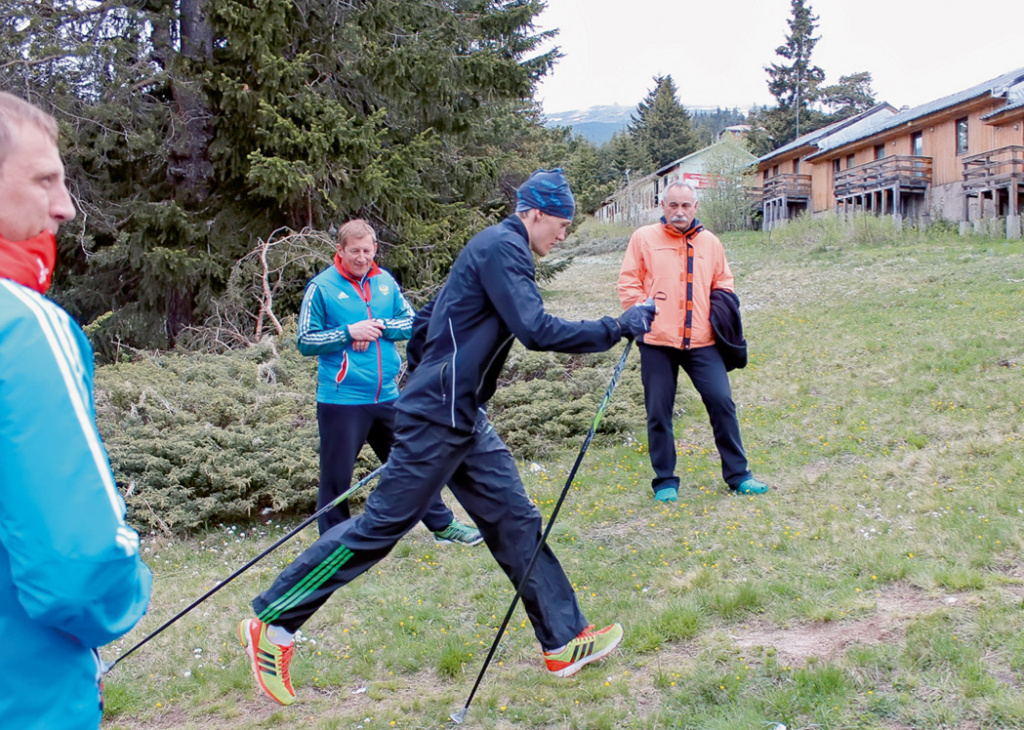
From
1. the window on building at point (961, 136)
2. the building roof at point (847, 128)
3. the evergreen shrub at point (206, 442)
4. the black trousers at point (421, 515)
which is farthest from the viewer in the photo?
the building roof at point (847, 128)

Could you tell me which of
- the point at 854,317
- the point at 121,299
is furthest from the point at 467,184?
the point at 854,317

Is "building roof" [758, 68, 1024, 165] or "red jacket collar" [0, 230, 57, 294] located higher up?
"building roof" [758, 68, 1024, 165]

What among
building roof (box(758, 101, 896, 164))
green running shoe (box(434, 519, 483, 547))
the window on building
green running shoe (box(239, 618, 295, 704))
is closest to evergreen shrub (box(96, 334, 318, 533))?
green running shoe (box(434, 519, 483, 547))

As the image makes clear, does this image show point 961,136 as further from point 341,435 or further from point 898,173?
point 341,435

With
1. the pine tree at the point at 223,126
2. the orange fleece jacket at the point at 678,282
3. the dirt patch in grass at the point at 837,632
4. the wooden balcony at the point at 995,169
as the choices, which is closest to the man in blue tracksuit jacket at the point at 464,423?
the dirt patch in grass at the point at 837,632

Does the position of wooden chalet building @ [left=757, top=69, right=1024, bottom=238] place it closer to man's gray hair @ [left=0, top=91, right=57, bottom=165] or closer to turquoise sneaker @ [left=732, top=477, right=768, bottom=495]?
turquoise sneaker @ [left=732, top=477, right=768, bottom=495]

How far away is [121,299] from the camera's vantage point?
46.0 ft

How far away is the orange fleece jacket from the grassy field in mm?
1339

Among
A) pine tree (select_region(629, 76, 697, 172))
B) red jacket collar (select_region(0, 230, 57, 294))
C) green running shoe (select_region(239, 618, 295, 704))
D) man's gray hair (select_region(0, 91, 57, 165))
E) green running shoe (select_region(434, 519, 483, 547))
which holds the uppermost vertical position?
pine tree (select_region(629, 76, 697, 172))

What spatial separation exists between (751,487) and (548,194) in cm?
366

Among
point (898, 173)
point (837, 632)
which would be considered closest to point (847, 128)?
point (898, 173)

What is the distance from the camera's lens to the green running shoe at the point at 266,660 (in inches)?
151

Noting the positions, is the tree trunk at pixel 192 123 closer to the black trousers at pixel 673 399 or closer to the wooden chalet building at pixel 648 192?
the black trousers at pixel 673 399

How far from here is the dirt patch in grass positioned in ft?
12.8
